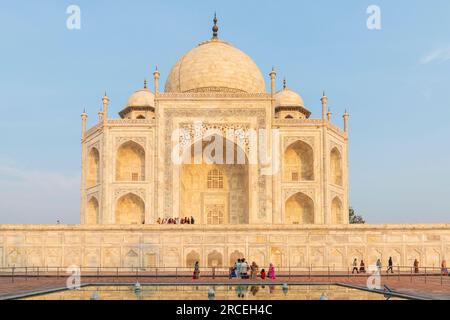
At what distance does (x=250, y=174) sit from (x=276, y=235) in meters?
6.97

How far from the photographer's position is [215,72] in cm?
3422

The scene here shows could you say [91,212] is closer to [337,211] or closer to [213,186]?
[213,186]

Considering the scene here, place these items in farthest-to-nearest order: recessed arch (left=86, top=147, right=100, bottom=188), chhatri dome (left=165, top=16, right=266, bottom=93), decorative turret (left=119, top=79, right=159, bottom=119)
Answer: decorative turret (left=119, top=79, right=159, bottom=119) → chhatri dome (left=165, top=16, right=266, bottom=93) → recessed arch (left=86, top=147, right=100, bottom=188)

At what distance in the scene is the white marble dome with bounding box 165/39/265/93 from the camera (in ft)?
112

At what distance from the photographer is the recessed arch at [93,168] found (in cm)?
3177

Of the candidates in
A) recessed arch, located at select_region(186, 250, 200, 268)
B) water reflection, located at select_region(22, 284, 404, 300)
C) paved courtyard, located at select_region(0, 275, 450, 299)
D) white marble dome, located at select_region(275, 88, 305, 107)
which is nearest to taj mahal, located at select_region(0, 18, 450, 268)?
recessed arch, located at select_region(186, 250, 200, 268)

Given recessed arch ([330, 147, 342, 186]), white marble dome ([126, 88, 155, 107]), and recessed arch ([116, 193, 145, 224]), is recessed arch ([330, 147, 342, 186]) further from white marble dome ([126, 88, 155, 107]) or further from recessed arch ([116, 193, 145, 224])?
white marble dome ([126, 88, 155, 107])

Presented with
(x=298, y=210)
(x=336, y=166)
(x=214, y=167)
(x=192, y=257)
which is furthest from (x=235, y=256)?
(x=336, y=166)

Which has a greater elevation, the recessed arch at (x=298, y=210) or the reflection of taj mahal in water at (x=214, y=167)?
the reflection of taj mahal in water at (x=214, y=167)

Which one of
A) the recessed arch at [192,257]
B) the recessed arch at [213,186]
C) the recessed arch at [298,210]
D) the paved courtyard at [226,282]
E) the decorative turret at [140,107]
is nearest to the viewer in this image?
the paved courtyard at [226,282]

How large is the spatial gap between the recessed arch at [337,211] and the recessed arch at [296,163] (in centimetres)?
216

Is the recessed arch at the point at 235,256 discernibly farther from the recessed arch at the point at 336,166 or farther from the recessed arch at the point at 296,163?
the recessed arch at the point at 336,166

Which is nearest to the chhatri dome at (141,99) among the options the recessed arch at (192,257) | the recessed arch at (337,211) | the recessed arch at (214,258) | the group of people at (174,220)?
the group of people at (174,220)

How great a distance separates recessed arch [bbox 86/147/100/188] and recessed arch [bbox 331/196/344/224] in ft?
44.0
